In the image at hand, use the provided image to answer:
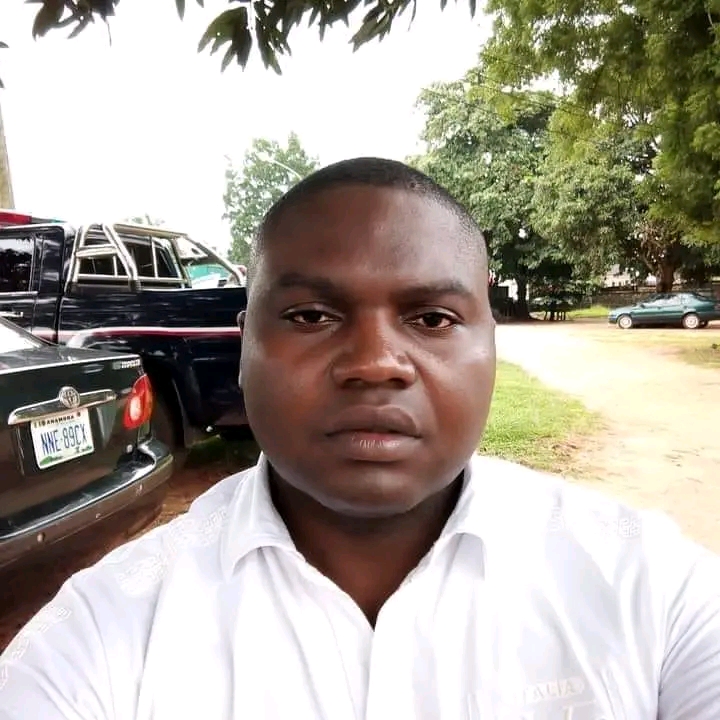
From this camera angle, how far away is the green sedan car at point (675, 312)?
73.2ft

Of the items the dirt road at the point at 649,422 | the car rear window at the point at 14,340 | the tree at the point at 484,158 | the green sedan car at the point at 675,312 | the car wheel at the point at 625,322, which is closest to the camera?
the car rear window at the point at 14,340

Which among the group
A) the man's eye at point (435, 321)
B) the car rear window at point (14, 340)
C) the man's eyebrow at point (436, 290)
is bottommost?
the car rear window at point (14, 340)

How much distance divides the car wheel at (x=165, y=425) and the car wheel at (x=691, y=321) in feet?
69.7

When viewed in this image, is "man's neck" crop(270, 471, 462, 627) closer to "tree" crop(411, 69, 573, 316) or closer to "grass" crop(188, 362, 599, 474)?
"grass" crop(188, 362, 599, 474)

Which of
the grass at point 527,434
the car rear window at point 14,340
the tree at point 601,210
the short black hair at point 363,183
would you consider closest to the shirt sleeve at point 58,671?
the short black hair at point 363,183

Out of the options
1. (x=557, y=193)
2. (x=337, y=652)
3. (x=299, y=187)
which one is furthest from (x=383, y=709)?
(x=557, y=193)

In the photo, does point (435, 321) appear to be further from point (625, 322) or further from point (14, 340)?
point (625, 322)

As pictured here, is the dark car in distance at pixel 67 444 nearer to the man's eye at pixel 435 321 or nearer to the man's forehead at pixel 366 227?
the man's forehead at pixel 366 227

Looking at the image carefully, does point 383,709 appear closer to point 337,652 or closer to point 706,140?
point 337,652

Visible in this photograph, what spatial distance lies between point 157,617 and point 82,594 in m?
0.12

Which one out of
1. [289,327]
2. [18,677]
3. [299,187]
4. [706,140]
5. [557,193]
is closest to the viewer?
[18,677]

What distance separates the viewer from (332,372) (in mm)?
940

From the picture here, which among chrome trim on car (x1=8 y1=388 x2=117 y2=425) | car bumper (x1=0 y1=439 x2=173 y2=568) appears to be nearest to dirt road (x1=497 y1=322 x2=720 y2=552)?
car bumper (x1=0 y1=439 x2=173 y2=568)

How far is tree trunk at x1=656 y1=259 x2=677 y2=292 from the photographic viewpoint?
26.5 meters
